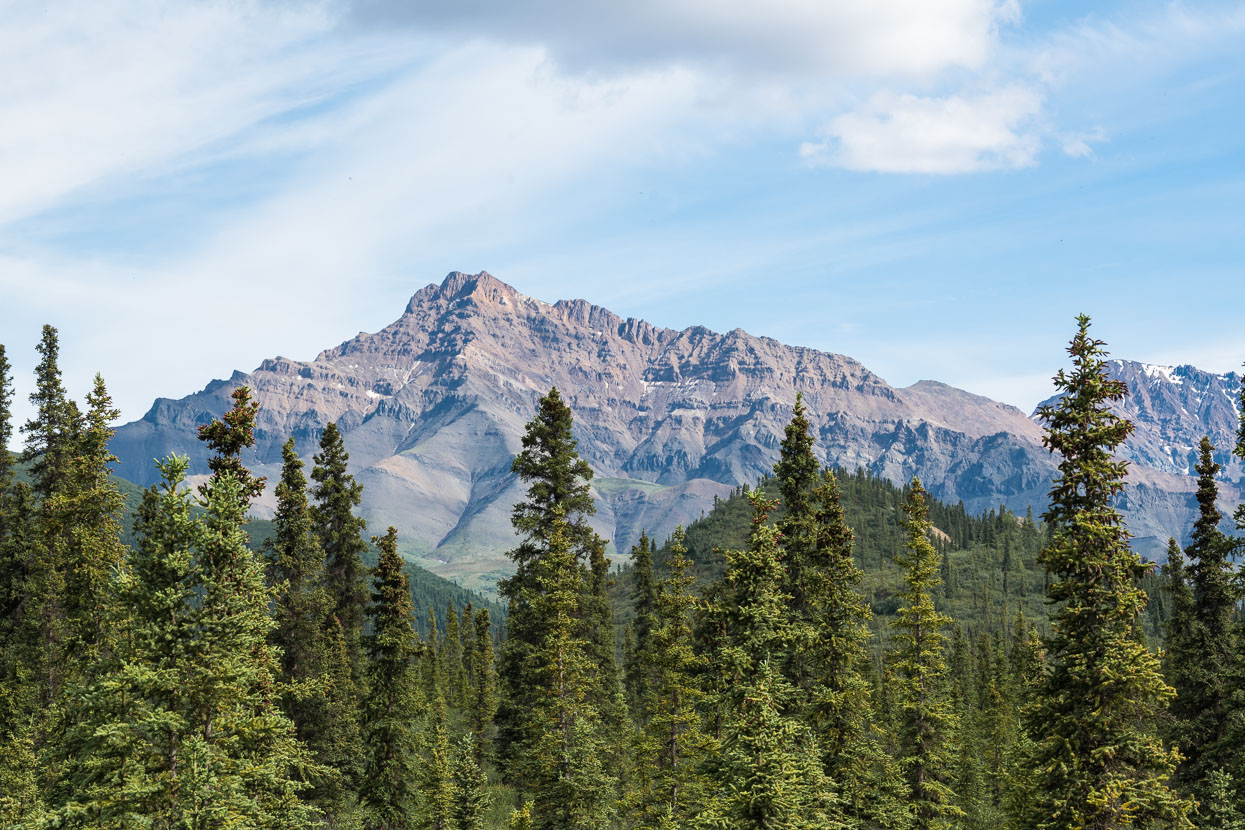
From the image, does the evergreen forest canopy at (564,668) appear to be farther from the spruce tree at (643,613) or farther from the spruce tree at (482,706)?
the spruce tree at (482,706)

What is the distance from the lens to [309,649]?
146ft

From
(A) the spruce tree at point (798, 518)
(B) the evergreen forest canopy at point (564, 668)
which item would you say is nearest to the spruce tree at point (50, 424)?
(B) the evergreen forest canopy at point (564, 668)

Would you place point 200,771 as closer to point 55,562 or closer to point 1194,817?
point 55,562

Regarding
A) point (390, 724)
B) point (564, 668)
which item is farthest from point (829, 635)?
point (390, 724)

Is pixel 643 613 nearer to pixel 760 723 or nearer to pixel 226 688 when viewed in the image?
pixel 760 723

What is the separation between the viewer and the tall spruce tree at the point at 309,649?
44.4 metres

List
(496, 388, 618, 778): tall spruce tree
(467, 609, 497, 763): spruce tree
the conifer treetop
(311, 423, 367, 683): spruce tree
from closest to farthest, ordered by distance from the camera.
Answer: (496, 388, 618, 778): tall spruce tree → the conifer treetop → (311, 423, 367, 683): spruce tree → (467, 609, 497, 763): spruce tree

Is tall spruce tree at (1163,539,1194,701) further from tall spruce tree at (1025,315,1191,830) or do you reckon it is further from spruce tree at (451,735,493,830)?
spruce tree at (451,735,493,830)

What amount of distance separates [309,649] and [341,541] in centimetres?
1013

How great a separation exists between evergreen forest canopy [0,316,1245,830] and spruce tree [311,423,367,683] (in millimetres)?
169

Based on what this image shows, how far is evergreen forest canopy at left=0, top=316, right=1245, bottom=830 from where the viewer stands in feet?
84.2

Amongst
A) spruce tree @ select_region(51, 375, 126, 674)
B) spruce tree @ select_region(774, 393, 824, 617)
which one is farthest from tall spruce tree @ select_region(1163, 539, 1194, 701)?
spruce tree @ select_region(51, 375, 126, 674)

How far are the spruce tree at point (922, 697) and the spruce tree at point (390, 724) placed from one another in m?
23.5

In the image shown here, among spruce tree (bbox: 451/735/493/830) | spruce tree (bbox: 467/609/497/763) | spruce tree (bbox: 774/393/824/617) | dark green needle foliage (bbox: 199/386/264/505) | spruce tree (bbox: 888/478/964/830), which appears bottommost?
spruce tree (bbox: 467/609/497/763)
